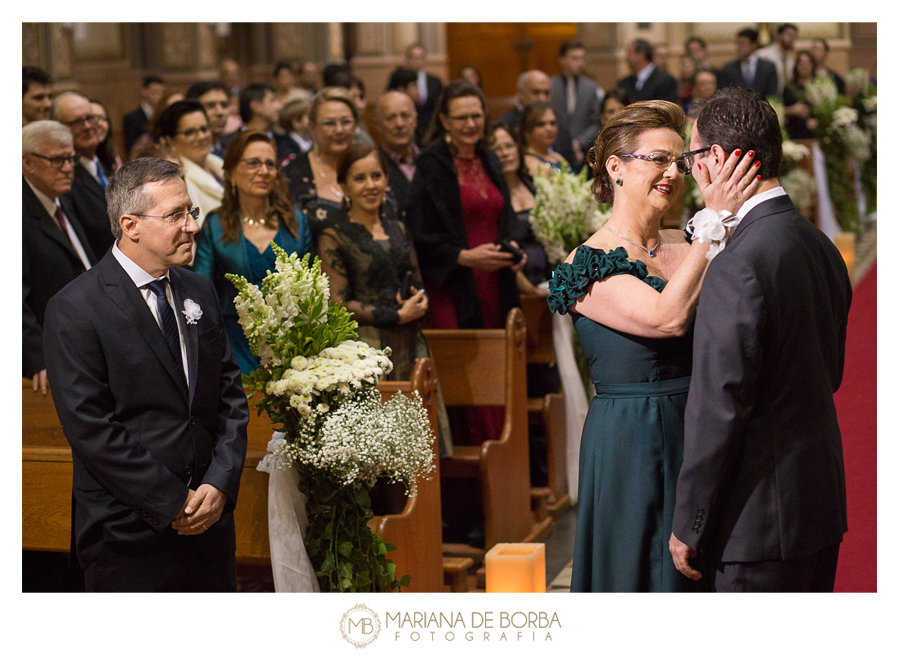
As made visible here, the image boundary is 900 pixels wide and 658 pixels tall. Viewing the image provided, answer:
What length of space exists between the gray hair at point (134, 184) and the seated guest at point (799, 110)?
29.1 feet

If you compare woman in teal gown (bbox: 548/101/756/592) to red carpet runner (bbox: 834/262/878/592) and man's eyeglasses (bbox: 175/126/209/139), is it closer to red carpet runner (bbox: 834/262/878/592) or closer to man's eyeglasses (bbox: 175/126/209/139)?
red carpet runner (bbox: 834/262/878/592)

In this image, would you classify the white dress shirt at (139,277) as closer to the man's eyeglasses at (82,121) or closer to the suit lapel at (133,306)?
the suit lapel at (133,306)

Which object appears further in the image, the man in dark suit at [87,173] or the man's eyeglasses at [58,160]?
the man in dark suit at [87,173]

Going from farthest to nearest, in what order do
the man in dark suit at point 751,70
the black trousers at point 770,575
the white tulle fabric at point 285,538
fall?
the man in dark suit at point 751,70, the white tulle fabric at point 285,538, the black trousers at point 770,575

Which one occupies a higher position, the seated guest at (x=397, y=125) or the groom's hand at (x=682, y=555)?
the seated guest at (x=397, y=125)

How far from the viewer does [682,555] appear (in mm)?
2297

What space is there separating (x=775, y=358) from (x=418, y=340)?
2.23 m

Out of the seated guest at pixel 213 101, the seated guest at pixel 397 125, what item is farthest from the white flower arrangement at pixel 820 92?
the seated guest at pixel 213 101

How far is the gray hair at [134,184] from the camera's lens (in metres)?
2.55

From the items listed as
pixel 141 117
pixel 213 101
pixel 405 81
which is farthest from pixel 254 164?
pixel 141 117

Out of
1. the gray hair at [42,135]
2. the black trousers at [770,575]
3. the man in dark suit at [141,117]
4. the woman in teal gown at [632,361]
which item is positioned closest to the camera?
the black trousers at [770,575]

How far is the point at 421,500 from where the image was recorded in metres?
3.43

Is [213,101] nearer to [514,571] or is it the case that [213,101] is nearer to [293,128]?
[293,128]
